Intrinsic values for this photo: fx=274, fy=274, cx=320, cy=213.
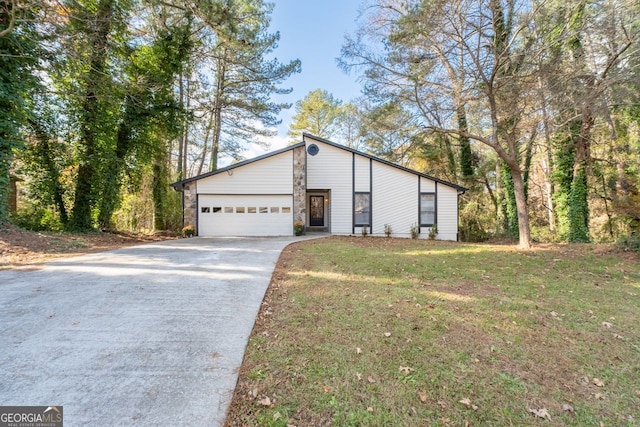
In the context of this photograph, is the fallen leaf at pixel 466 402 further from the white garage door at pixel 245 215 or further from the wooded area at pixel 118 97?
the white garage door at pixel 245 215

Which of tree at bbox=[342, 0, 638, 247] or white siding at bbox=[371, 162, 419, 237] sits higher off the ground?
tree at bbox=[342, 0, 638, 247]

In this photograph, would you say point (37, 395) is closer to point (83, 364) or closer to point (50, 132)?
point (83, 364)

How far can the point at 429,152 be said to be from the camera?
16734mm

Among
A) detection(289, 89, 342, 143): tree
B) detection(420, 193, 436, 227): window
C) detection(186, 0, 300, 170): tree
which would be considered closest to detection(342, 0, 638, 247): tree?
detection(420, 193, 436, 227): window

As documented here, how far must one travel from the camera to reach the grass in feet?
6.95

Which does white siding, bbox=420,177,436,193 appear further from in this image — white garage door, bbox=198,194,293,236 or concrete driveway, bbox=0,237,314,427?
concrete driveway, bbox=0,237,314,427

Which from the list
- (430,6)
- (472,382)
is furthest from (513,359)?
(430,6)

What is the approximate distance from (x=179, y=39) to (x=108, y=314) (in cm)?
1244

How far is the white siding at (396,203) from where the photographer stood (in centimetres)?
1375

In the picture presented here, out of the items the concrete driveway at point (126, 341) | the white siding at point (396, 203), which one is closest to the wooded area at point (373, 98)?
the white siding at point (396, 203)

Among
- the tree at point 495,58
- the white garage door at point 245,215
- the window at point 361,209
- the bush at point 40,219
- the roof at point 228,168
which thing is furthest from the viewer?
the window at point 361,209

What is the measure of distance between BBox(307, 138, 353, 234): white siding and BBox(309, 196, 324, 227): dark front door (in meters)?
1.60

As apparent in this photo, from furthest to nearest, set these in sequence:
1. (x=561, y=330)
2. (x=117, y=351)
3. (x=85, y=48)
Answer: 1. (x=85, y=48)
2. (x=561, y=330)
3. (x=117, y=351)

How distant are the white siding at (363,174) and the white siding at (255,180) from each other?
3.43m
